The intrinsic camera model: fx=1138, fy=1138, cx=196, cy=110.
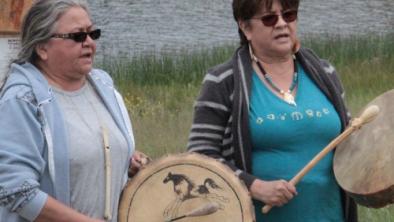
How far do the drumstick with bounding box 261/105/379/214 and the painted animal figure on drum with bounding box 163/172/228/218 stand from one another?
224 millimetres

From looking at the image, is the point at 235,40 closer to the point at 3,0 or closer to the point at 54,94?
the point at 3,0

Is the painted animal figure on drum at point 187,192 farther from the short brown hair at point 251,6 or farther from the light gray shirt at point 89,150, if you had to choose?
the short brown hair at point 251,6

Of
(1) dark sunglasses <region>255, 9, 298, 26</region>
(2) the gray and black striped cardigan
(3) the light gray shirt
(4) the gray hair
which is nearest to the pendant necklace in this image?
(2) the gray and black striped cardigan

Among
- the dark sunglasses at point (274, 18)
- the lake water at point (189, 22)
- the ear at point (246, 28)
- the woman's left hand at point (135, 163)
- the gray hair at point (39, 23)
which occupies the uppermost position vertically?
the gray hair at point (39, 23)

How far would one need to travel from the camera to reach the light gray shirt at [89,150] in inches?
151

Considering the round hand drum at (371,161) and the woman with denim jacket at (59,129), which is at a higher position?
the woman with denim jacket at (59,129)

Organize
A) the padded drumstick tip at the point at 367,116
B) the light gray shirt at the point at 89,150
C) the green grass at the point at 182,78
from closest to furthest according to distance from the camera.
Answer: the light gray shirt at the point at 89,150
the padded drumstick tip at the point at 367,116
the green grass at the point at 182,78

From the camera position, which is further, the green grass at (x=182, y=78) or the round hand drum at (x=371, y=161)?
the green grass at (x=182, y=78)

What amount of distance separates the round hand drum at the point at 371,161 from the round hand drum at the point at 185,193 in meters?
0.45

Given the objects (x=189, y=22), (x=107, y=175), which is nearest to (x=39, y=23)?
(x=107, y=175)

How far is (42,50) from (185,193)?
728 millimetres

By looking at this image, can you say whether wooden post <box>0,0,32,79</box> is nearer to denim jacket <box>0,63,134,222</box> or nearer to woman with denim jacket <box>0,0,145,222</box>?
woman with denim jacket <box>0,0,145,222</box>

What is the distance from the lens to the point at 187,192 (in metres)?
4.11

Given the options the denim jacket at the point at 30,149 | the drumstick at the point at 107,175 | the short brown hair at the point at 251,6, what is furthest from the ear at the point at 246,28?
the denim jacket at the point at 30,149
